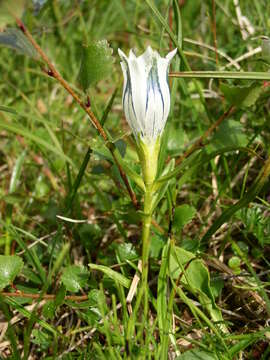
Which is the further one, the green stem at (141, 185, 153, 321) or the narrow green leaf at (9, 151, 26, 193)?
the narrow green leaf at (9, 151, 26, 193)

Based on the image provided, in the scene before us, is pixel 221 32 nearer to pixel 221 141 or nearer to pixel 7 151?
pixel 221 141

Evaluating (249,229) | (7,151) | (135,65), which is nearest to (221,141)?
(249,229)

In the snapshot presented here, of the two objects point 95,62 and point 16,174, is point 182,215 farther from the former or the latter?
point 16,174

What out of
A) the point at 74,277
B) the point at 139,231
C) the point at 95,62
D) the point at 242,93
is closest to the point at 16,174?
the point at 139,231

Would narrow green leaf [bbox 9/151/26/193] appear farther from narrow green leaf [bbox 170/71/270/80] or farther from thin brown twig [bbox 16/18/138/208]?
narrow green leaf [bbox 170/71/270/80]

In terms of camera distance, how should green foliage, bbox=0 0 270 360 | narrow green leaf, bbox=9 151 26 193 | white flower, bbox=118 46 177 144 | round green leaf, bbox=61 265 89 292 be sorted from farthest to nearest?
narrow green leaf, bbox=9 151 26 193 → round green leaf, bbox=61 265 89 292 → green foliage, bbox=0 0 270 360 → white flower, bbox=118 46 177 144

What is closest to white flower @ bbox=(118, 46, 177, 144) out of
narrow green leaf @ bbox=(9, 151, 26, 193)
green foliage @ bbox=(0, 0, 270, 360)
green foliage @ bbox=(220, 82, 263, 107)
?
green foliage @ bbox=(0, 0, 270, 360)

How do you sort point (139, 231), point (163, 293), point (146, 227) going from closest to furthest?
point (146, 227), point (163, 293), point (139, 231)
